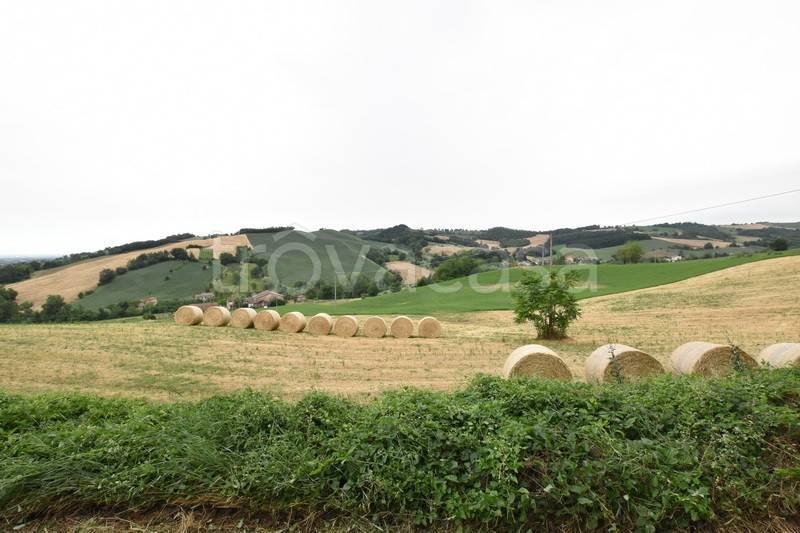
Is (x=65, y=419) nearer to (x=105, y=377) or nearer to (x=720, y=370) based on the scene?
(x=105, y=377)

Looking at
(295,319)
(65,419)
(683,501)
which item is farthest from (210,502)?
(295,319)

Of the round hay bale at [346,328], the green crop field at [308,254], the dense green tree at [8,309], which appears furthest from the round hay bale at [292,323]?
the green crop field at [308,254]

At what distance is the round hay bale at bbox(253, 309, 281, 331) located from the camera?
20.8 metres

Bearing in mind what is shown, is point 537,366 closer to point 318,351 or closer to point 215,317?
point 318,351

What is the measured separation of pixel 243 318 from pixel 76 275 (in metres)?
34.1

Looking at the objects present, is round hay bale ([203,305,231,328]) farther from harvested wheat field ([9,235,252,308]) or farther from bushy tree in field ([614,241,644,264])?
bushy tree in field ([614,241,644,264])

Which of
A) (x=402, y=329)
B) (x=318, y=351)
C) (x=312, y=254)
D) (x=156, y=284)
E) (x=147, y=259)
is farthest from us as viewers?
(x=312, y=254)

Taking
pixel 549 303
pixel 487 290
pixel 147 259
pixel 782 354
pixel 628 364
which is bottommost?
pixel 487 290

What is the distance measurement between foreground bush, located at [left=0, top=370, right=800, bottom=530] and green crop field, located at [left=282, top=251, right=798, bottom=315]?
28.7 m

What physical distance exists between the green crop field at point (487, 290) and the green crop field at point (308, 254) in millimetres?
13224

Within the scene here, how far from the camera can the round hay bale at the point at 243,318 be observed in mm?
21172

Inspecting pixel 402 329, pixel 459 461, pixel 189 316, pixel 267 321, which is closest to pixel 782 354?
pixel 459 461

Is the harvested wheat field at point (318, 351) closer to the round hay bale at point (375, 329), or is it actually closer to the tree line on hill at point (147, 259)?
the round hay bale at point (375, 329)

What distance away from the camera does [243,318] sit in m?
21.2
